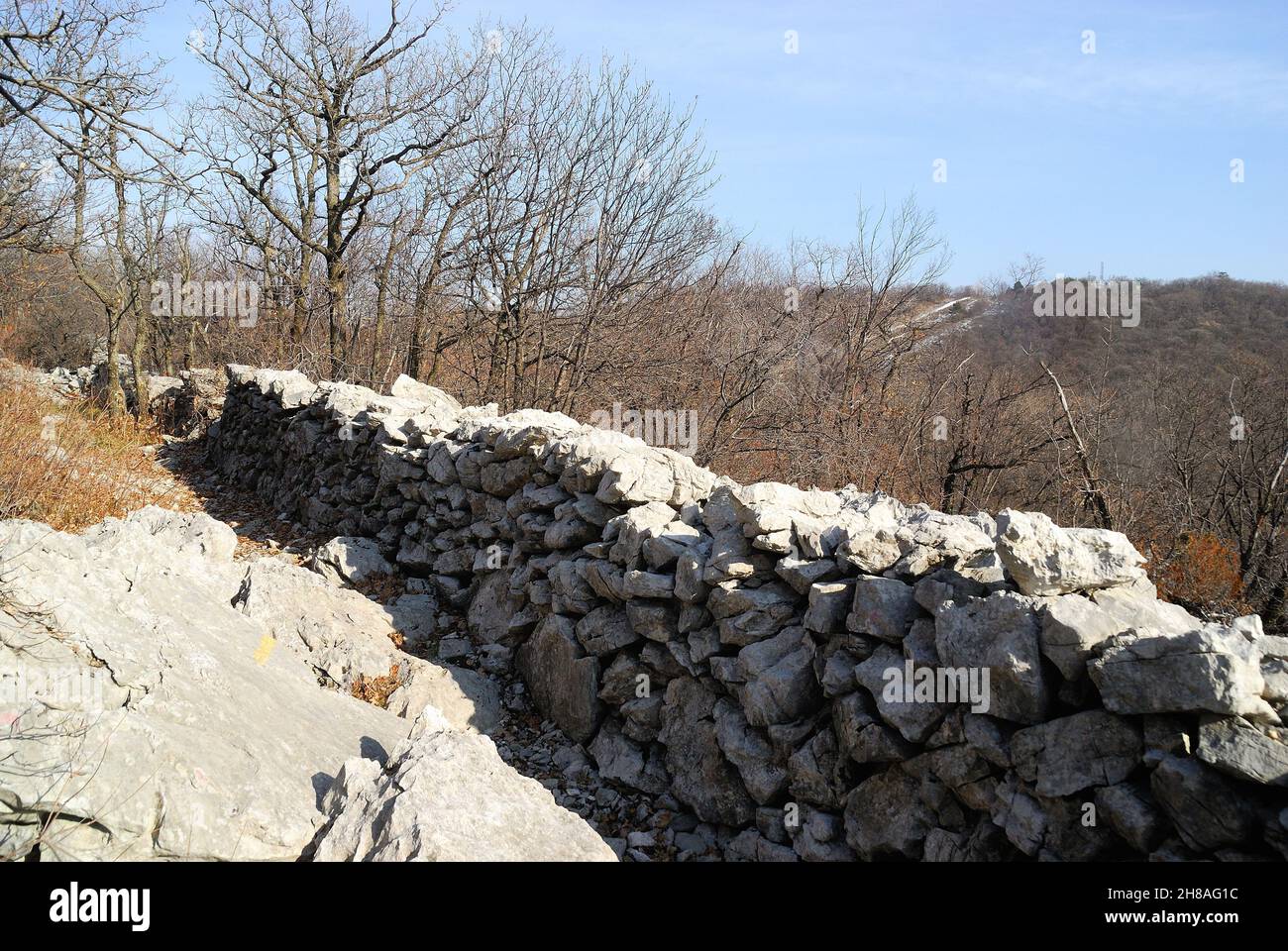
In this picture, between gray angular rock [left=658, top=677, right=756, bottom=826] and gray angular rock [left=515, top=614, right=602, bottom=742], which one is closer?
gray angular rock [left=658, top=677, right=756, bottom=826]

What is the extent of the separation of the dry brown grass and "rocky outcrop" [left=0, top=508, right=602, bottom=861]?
148 centimetres

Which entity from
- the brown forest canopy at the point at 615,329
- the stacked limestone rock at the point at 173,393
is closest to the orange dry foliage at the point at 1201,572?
the brown forest canopy at the point at 615,329

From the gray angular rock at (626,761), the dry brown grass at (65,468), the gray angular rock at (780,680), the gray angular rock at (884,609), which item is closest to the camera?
the gray angular rock at (884,609)

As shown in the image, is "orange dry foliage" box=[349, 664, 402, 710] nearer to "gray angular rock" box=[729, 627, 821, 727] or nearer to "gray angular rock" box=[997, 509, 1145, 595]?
"gray angular rock" box=[729, 627, 821, 727]

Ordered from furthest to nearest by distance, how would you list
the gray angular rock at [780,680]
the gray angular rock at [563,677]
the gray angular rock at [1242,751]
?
the gray angular rock at [563,677] < the gray angular rock at [780,680] < the gray angular rock at [1242,751]

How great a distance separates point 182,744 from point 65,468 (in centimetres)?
478

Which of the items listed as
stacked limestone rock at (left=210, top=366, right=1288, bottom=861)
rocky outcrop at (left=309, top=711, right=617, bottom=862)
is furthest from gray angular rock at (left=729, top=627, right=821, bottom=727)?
rocky outcrop at (left=309, top=711, right=617, bottom=862)

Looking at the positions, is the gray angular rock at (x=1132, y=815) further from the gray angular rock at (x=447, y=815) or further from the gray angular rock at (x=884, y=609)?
the gray angular rock at (x=447, y=815)

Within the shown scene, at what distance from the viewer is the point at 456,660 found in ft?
22.3

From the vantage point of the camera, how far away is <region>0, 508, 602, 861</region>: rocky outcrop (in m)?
3.15

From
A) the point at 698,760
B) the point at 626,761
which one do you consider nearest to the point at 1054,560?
the point at 698,760

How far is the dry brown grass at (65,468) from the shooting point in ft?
20.7

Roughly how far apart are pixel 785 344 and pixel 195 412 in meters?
10.6

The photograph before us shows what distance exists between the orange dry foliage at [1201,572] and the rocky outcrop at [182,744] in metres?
9.49
